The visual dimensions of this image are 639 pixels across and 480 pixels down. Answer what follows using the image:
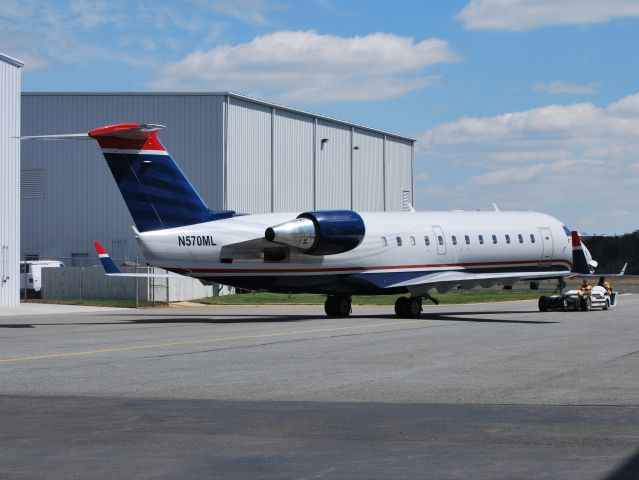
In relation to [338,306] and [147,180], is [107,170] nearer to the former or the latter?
[338,306]

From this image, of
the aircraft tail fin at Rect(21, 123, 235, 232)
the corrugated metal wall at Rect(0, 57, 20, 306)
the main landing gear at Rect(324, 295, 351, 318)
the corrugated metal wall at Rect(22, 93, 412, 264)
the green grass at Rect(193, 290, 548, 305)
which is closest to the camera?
the aircraft tail fin at Rect(21, 123, 235, 232)

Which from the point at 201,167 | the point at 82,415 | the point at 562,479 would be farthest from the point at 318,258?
the point at 201,167

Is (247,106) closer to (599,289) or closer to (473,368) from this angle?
(599,289)

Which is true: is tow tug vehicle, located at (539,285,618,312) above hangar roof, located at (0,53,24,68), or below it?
below

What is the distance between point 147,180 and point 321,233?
5910mm

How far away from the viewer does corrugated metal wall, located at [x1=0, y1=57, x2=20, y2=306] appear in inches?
1976

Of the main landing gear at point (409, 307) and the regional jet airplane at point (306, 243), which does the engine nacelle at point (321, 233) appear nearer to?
the regional jet airplane at point (306, 243)

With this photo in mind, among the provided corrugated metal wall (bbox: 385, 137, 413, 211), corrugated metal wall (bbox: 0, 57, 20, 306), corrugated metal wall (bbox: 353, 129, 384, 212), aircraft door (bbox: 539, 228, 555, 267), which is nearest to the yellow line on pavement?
aircraft door (bbox: 539, 228, 555, 267)

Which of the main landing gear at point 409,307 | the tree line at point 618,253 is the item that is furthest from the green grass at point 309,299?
the tree line at point 618,253

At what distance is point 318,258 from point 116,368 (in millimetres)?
17134

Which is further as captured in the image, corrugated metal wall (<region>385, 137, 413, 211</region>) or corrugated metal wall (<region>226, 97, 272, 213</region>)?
corrugated metal wall (<region>385, 137, 413, 211</region>)

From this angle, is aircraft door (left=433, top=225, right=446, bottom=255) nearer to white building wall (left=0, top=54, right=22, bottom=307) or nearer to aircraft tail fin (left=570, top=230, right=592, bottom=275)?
aircraft tail fin (left=570, top=230, right=592, bottom=275)

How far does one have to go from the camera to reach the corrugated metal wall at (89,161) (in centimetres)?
6688

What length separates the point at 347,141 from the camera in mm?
81812
